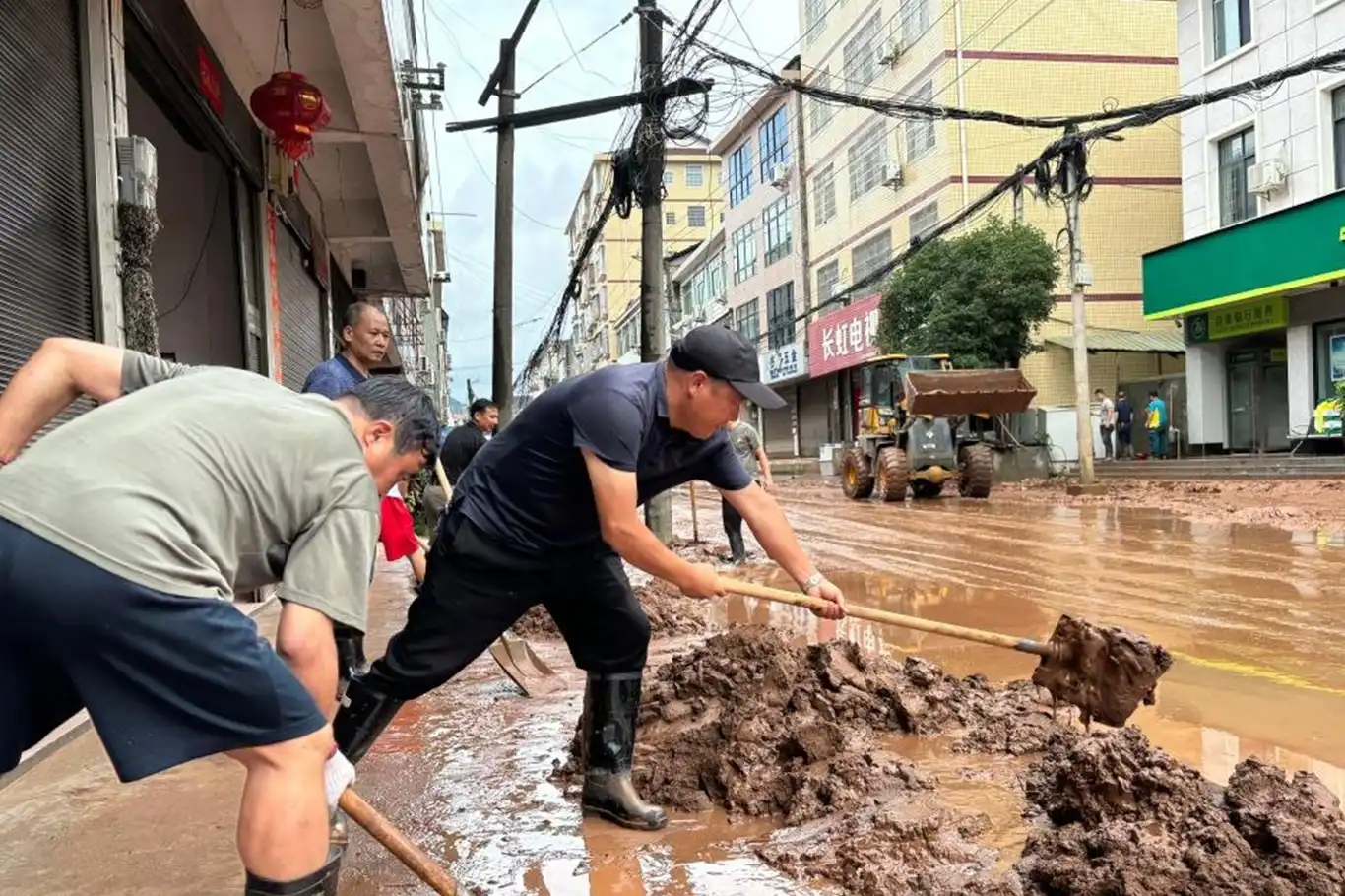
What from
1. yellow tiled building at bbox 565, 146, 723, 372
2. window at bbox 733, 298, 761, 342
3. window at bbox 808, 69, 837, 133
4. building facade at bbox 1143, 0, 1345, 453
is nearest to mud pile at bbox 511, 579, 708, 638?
building facade at bbox 1143, 0, 1345, 453

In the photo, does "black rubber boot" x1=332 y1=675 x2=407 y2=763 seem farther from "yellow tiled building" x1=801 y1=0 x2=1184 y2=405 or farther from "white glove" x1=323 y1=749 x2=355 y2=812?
"yellow tiled building" x1=801 y1=0 x2=1184 y2=405

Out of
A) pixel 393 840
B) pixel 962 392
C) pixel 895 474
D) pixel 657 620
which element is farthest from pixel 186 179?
pixel 962 392

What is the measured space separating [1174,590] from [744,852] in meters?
5.24

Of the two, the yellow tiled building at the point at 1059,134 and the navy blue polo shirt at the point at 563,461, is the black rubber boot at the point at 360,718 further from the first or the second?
the yellow tiled building at the point at 1059,134

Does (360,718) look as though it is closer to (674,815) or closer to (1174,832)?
(674,815)

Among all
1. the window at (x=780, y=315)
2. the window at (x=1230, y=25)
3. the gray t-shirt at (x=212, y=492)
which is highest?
the window at (x=1230, y=25)

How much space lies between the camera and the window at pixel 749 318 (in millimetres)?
38688

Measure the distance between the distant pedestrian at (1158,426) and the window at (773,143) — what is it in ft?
59.1

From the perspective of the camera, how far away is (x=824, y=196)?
107ft

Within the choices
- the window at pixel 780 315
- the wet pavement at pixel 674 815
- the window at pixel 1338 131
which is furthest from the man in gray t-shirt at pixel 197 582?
the window at pixel 780 315

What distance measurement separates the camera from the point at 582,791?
3186 millimetres

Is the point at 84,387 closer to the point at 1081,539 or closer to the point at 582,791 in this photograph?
the point at 582,791

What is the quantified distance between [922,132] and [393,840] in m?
26.2

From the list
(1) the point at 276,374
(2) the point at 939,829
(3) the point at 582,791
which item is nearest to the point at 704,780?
(3) the point at 582,791
